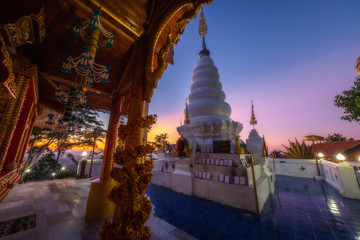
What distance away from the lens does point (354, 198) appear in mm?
6316

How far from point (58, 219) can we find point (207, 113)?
35.9 ft

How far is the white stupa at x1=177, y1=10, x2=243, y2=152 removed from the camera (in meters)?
10.0

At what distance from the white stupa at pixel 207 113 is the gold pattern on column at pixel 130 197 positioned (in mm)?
6660

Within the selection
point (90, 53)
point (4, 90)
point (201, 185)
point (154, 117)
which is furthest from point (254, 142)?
point (4, 90)

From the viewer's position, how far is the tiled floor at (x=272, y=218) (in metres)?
3.67

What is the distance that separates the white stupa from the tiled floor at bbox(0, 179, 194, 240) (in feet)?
18.3

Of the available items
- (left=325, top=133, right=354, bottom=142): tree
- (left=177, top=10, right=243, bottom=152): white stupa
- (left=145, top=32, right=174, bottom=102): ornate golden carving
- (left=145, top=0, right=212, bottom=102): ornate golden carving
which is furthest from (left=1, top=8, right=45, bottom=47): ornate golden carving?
(left=325, top=133, right=354, bottom=142): tree

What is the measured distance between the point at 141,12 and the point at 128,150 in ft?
11.0

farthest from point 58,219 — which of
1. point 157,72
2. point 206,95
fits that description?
point 206,95

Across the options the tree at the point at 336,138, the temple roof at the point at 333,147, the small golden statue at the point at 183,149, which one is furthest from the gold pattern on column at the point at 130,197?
the tree at the point at 336,138

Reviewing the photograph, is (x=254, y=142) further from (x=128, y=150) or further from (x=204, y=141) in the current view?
(x=128, y=150)

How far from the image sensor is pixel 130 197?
204 cm

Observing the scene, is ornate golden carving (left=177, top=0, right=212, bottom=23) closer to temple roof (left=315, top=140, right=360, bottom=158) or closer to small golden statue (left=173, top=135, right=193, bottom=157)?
small golden statue (left=173, top=135, right=193, bottom=157)

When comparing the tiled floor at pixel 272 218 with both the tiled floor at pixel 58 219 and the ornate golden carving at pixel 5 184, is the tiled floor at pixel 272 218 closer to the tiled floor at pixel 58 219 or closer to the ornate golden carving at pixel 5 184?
the tiled floor at pixel 58 219
